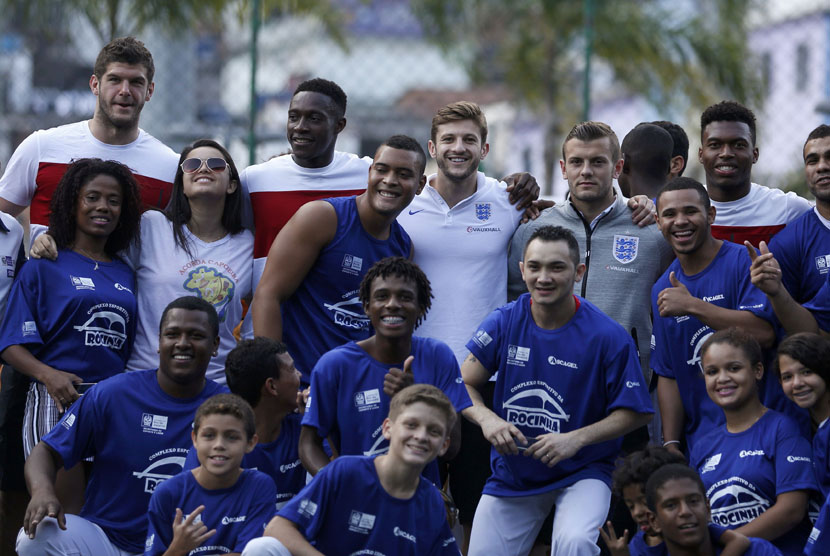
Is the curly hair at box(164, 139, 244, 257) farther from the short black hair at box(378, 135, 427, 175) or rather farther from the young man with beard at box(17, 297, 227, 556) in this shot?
the short black hair at box(378, 135, 427, 175)

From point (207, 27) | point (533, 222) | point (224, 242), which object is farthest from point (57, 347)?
point (207, 27)

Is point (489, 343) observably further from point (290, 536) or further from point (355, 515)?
point (290, 536)

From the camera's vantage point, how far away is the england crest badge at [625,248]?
619 centimetres

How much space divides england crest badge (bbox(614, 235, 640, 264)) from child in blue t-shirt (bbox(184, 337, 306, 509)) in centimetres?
187

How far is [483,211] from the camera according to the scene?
6430 millimetres

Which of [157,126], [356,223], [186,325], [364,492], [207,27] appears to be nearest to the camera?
[364,492]

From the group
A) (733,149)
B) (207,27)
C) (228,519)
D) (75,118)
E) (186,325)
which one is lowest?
(228,519)

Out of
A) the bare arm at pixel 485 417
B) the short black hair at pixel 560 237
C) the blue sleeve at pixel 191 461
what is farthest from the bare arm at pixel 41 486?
the short black hair at pixel 560 237

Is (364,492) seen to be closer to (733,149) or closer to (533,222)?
(533,222)

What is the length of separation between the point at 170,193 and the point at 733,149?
3188 mm

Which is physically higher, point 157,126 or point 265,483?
point 157,126

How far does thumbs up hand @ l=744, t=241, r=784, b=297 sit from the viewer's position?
548cm

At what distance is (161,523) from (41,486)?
668 mm

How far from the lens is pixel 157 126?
9.45 meters
